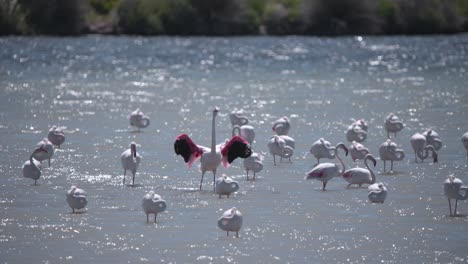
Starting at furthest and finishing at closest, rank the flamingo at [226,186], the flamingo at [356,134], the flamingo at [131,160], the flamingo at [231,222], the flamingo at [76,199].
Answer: the flamingo at [356,134]
the flamingo at [131,160]
the flamingo at [226,186]
the flamingo at [76,199]
the flamingo at [231,222]

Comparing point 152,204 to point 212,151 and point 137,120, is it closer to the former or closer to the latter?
point 212,151

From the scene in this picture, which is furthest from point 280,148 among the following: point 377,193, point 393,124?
point 393,124

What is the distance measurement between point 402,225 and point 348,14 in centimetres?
6107

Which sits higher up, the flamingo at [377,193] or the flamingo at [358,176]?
the flamingo at [358,176]

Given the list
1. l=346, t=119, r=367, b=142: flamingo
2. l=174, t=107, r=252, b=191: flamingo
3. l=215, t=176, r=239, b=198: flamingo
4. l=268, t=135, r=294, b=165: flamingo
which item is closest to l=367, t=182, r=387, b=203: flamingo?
l=215, t=176, r=239, b=198: flamingo

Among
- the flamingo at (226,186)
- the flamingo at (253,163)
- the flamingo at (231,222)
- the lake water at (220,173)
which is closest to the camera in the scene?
the lake water at (220,173)

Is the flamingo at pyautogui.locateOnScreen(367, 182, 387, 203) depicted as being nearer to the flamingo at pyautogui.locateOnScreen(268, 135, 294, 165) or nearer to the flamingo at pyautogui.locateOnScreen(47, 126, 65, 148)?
the flamingo at pyautogui.locateOnScreen(268, 135, 294, 165)

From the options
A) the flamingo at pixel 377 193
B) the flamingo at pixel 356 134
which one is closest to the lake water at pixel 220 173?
the flamingo at pixel 377 193

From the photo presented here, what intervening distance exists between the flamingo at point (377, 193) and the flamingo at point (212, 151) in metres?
1.55

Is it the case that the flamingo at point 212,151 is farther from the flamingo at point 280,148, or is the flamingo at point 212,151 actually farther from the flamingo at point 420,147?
the flamingo at point 420,147

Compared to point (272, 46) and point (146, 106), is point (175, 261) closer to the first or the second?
point (146, 106)

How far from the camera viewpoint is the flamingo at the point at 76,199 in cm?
1270

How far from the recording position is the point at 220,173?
1587 cm

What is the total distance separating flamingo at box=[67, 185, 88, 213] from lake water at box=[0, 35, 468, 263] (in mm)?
121
